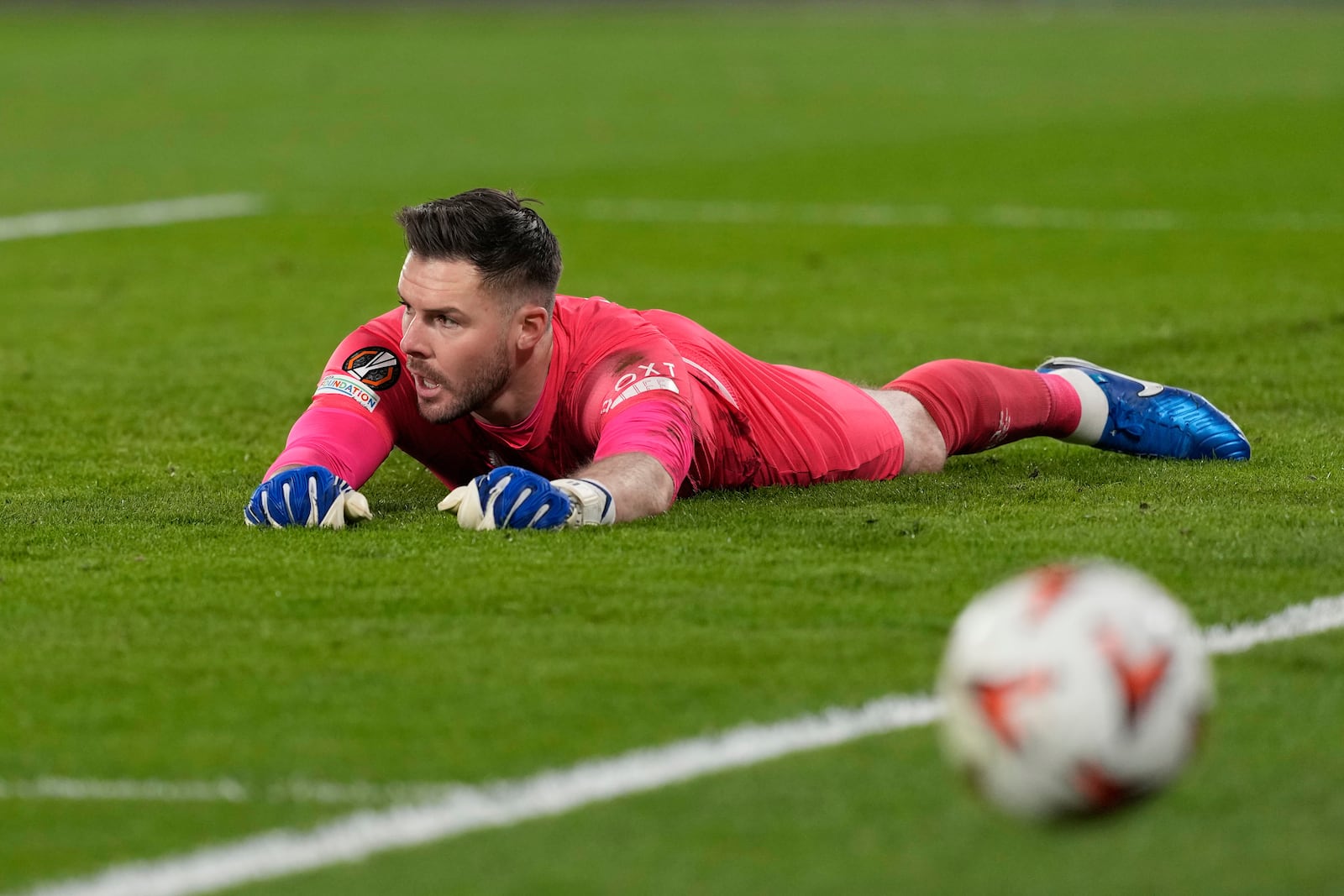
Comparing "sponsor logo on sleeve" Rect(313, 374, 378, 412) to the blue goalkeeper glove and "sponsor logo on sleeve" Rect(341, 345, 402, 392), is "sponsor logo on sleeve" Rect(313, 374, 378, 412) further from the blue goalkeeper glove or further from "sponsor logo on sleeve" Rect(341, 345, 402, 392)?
the blue goalkeeper glove

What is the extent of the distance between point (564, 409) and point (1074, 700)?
119 inches

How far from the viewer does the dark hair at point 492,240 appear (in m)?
5.61

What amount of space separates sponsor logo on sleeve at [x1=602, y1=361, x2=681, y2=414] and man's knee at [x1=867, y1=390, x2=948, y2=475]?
3.32 ft

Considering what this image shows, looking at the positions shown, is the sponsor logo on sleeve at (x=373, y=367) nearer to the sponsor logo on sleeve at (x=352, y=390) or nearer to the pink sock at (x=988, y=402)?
the sponsor logo on sleeve at (x=352, y=390)

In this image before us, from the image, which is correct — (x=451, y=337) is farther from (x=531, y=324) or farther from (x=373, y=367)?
(x=373, y=367)

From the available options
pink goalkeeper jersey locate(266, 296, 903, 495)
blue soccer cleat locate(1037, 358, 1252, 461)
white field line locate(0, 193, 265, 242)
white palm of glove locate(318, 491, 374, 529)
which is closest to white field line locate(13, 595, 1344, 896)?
pink goalkeeper jersey locate(266, 296, 903, 495)

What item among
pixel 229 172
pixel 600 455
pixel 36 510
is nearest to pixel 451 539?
pixel 600 455

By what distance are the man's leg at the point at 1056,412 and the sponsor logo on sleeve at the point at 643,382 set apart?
1.03 meters

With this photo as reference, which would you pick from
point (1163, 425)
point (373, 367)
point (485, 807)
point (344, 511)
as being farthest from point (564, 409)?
point (485, 807)

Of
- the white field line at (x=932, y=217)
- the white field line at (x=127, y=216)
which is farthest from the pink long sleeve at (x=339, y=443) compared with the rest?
the white field line at (x=932, y=217)

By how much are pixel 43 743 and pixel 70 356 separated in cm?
605

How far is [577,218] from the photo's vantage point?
15.8 metres

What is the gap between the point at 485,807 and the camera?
3.46 metres

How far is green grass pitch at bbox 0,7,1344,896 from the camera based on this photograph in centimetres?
335
